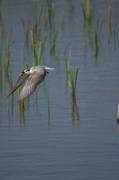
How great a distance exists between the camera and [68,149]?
10586 millimetres

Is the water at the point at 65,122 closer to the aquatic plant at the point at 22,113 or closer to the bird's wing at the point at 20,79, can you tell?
the aquatic plant at the point at 22,113

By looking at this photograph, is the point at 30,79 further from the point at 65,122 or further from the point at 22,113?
the point at 22,113

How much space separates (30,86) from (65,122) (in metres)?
0.76

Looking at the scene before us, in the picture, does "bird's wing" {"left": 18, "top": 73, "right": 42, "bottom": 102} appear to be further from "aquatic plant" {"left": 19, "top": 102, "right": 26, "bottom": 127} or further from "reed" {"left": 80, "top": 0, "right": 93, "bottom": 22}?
"reed" {"left": 80, "top": 0, "right": 93, "bottom": 22}

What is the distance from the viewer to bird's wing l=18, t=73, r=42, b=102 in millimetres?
11086

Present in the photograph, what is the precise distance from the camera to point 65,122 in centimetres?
1170

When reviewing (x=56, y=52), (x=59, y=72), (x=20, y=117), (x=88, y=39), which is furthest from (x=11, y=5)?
(x=20, y=117)

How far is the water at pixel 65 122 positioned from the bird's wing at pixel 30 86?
1.39 ft

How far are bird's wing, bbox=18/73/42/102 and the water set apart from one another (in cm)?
42

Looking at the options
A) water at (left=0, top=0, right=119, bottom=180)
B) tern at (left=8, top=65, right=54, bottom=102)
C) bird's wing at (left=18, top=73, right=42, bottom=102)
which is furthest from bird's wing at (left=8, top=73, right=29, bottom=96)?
water at (left=0, top=0, right=119, bottom=180)

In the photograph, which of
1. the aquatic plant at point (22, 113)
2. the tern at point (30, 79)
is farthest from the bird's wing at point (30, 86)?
the aquatic plant at point (22, 113)

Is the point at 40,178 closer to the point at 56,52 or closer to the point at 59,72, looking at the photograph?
the point at 59,72

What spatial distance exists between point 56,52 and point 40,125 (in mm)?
4641

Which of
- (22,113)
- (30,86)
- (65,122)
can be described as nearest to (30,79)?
(30,86)
